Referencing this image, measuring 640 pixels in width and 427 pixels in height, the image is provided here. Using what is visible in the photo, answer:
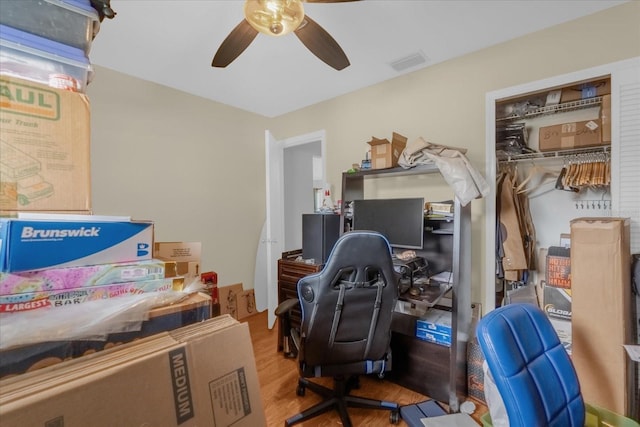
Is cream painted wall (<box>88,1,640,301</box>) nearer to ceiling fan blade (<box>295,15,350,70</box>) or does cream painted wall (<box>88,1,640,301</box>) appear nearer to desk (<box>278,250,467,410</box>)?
desk (<box>278,250,467,410</box>)

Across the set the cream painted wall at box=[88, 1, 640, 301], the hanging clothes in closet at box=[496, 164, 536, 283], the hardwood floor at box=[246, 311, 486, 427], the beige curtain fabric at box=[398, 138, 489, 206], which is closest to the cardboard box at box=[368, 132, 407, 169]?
the beige curtain fabric at box=[398, 138, 489, 206]

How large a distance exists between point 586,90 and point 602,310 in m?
1.52

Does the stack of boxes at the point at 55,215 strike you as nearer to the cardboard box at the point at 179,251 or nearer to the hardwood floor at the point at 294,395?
the cardboard box at the point at 179,251

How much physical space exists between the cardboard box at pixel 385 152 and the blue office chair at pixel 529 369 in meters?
1.37

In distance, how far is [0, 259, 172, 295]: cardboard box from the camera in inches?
24.4

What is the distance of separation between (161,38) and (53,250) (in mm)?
1979

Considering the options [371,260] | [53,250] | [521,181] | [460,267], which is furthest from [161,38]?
[521,181]

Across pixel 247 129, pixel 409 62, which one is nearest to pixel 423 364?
pixel 409 62

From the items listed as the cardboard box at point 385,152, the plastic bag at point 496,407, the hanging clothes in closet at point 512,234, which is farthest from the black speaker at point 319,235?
the plastic bag at point 496,407

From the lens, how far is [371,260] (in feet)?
4.75

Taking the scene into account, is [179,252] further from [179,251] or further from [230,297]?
[230,297]

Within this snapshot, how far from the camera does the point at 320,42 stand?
1.64 meters

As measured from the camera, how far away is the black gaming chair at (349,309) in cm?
144

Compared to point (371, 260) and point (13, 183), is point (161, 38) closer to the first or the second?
point (13, 183)
